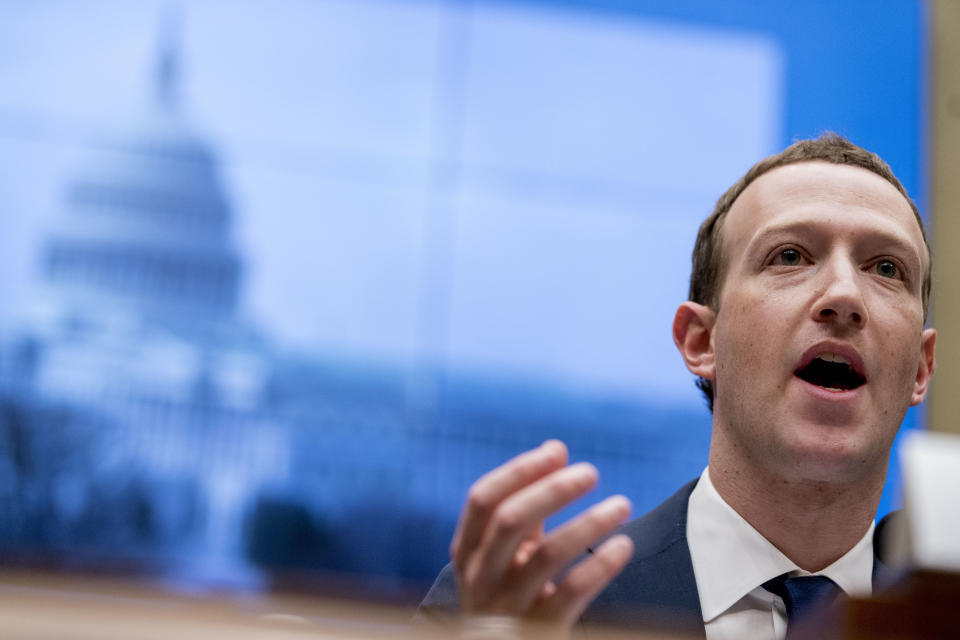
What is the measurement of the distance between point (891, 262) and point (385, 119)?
2562mm

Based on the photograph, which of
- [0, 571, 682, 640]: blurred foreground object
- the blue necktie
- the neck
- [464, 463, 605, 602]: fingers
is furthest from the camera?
the neck

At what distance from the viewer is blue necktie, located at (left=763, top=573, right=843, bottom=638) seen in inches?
37.6

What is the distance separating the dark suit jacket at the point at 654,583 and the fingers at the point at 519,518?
0.99ft

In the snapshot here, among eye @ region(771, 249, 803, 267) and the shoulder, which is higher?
eye @ region(771, 249, 803, 267)

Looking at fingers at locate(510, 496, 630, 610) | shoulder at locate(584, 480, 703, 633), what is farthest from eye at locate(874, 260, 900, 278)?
fingers at locate(510, 496, 630, 610)

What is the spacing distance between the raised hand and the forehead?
0.64 metres

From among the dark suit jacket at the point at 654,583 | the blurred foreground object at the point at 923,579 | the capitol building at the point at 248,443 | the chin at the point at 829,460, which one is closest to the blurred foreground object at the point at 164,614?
the blurred foreground object at the point at 923,579

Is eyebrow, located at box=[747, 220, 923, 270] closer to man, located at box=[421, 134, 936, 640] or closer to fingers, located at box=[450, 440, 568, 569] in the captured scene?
man, located at box=[421, 134, 936, 640]

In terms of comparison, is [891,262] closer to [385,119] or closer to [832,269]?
[832,269]

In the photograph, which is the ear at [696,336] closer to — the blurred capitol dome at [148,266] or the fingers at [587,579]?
the fingers at [587,579]

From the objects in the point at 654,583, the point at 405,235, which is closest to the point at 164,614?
the point at 654,583

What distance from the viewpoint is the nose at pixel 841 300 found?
105 centimetres

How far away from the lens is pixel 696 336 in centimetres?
129

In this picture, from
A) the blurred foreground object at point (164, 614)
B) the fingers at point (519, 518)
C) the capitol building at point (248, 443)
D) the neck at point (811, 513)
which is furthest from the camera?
the capitol building at point (248, 443)
